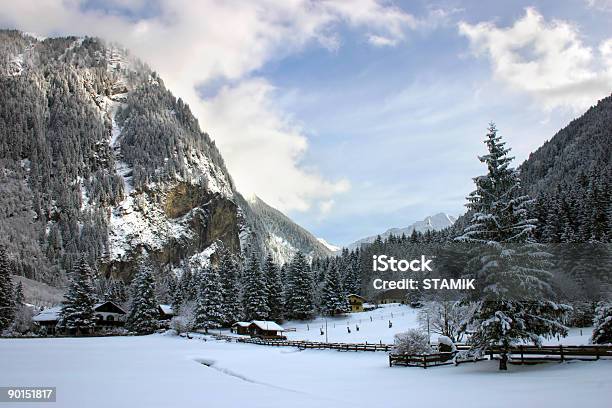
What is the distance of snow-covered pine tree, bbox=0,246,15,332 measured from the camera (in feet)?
233

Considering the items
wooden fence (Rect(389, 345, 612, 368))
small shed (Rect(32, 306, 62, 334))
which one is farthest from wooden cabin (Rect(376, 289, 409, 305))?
wooden fence (Rect(389, 345, 612, 368))

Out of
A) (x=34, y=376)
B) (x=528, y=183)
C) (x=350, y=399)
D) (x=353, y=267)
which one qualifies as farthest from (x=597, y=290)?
(x=528, y=183)

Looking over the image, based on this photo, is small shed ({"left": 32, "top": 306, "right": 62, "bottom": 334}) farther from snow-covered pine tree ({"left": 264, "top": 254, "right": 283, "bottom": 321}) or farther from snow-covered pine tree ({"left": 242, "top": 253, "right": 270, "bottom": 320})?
snow-covered pine tree ({"left": 264, "top": 254, "right": 283, "bottom": 321})

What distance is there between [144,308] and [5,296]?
20316mm

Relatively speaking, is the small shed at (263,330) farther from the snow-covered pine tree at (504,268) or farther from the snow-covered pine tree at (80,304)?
the snow-covered pine tree at (504,268)

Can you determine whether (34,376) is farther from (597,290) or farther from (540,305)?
(597,290)

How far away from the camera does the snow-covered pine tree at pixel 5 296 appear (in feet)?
233

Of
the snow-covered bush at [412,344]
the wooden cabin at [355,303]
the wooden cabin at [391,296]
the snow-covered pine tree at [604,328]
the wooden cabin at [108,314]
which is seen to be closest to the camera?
the snow-covered pine tree at [604,328]

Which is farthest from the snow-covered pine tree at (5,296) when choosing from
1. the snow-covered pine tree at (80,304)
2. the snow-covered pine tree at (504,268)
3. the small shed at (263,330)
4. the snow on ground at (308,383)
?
the snow-covered pine tree at (504,268)

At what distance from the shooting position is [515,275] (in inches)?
1032

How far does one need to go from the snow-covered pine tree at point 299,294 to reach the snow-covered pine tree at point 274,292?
66.0 inches

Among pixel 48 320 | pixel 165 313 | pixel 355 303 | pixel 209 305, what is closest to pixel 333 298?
pixel 355 303

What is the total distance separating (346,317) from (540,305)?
63401 mm

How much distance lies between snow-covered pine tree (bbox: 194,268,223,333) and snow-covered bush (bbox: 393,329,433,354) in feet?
167
